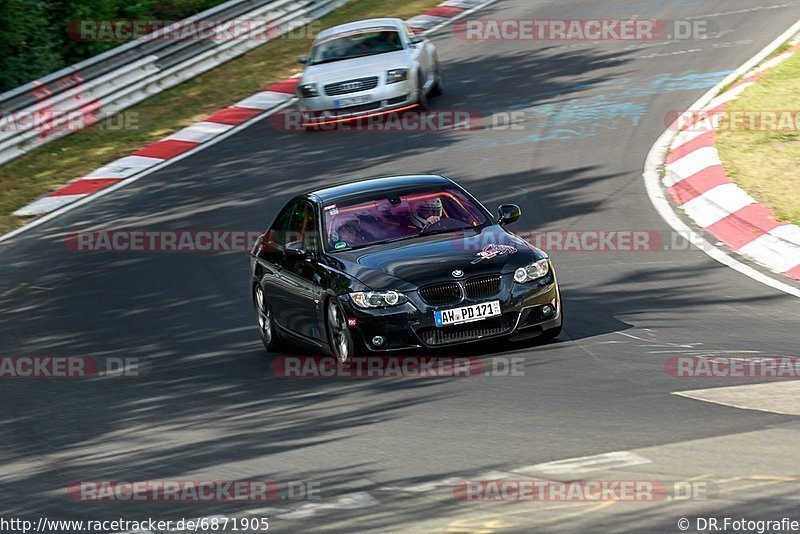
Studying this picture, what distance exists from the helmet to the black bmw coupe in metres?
0.01

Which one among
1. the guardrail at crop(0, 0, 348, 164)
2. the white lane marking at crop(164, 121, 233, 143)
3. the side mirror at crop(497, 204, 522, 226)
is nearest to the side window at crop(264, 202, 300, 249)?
the side mirror at crop(497, 204, 522, 226)

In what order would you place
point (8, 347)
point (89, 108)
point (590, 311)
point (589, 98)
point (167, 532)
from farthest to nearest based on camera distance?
point (89, 108) < point (589, 98) < point (8, 347) < point (590, 311) < point (167, 532)

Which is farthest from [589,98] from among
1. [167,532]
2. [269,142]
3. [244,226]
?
[167,532]

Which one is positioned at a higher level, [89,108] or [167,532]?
[89,108]

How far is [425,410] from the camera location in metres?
9.19

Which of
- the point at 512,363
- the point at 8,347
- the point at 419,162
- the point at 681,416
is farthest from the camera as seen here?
the point at 419,162

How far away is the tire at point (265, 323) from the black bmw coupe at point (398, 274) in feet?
0.04

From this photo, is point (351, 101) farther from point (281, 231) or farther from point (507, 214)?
point (507, 214)

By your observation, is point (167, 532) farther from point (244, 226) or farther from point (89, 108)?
point (89, 108)

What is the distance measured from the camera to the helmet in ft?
38.3

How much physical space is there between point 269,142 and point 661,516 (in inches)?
615

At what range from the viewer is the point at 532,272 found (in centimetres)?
1073

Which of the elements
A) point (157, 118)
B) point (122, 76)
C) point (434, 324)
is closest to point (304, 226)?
point (434, 324)

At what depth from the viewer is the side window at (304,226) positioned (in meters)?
11.9
